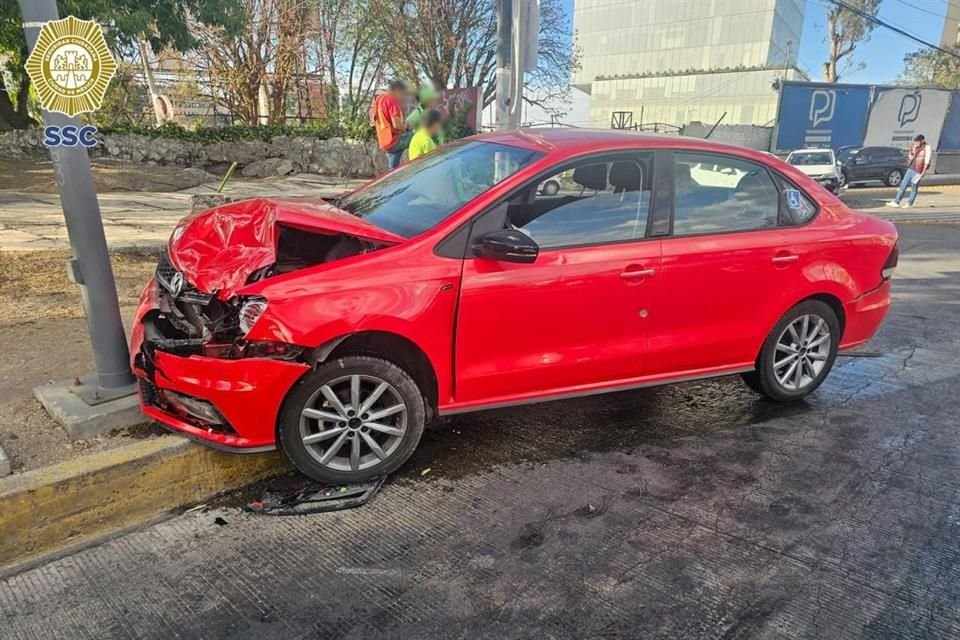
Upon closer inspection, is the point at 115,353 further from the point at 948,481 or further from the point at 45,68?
the point at 948,481

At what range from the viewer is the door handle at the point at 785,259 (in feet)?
13.4

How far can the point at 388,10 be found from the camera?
21.9 m

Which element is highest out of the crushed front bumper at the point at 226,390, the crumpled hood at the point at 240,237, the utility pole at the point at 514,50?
the utility pole at the point at 514,50

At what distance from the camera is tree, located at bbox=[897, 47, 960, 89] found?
153 feet

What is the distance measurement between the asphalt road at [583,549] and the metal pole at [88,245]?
103 centimetres

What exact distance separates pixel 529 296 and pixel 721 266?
4.14 feet

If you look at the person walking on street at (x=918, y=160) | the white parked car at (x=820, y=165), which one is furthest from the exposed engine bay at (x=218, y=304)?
the white parked car at (x=820, y=165)

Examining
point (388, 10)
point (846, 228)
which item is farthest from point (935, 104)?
point (846, 228)

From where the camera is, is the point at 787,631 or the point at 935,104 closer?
the point at 787,631

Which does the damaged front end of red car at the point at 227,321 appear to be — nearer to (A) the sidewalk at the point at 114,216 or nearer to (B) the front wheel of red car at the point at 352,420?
(B) the front wheel of red car at the point at 352,420

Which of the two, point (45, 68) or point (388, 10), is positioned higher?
point (388, 10)

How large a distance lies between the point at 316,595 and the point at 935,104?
32543 millimetres

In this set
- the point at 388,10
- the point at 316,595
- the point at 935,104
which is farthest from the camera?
the point at 935,104

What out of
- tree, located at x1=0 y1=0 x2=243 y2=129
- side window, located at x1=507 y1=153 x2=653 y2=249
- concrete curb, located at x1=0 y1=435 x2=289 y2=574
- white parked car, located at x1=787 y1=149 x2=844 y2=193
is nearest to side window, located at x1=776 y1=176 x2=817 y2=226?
side window, located at x1=507 y1=153 x2=653 y2=249
